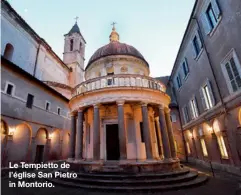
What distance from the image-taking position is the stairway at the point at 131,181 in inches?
281

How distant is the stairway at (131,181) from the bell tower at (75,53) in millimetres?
25525

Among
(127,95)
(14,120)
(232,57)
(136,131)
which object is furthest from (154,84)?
(14,120)

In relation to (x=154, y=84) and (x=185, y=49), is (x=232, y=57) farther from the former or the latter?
(x=185, y=49)

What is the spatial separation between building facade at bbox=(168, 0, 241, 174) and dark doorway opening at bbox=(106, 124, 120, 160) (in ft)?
26.1

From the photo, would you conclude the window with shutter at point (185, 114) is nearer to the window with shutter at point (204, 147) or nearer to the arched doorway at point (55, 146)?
the window with shutter at point (204, 147)

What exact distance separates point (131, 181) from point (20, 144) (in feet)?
38.3

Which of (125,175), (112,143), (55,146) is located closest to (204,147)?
(112,143)

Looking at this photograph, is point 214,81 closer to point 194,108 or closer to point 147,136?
point 194,108

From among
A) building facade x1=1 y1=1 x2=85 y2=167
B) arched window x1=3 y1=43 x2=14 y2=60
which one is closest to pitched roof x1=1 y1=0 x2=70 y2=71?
building facade x1=1 y1=1 x2=85 y2=167

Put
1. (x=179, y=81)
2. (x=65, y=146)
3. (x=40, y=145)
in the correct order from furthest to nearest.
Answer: (x=65, y=146)
(x=179, y=81)
(x=40, y=145)

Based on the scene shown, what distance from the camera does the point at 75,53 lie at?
34.8 meters

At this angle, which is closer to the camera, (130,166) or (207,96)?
(130,166)

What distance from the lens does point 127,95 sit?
33.0 feet

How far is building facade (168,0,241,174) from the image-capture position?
9.58 meters
